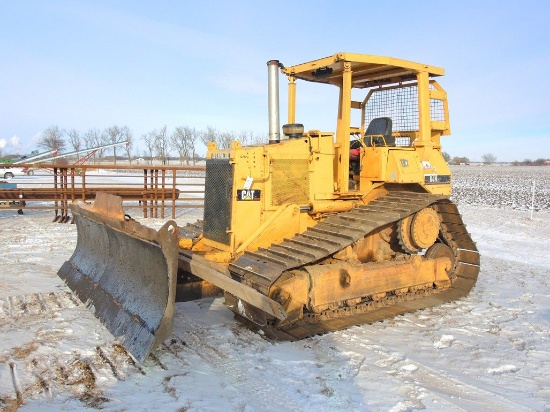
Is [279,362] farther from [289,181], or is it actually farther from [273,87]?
[273,87]

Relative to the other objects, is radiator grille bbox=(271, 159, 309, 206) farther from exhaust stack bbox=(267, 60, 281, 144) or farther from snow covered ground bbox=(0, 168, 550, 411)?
snow covered ground bbox=(0, 168, 550, 411)

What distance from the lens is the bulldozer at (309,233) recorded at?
4711mm

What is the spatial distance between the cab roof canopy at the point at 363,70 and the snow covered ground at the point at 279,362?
3.31 meters

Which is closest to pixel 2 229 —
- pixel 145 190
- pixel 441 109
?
pixel 145 190

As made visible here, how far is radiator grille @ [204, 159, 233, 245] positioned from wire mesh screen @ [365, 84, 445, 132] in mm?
2991

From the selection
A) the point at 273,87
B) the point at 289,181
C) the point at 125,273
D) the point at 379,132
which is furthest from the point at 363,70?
the point at 125,273

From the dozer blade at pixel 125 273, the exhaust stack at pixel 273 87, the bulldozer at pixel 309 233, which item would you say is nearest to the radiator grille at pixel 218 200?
the bulldozer at pixel 309 233

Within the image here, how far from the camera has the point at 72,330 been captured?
4.91 metres

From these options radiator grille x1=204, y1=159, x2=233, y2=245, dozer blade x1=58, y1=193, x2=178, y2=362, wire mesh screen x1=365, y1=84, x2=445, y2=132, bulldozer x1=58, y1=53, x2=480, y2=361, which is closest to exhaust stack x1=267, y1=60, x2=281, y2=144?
bulldozer x1=58, y1=53, x2=480, y2=361

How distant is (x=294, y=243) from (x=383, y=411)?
7.45 ft

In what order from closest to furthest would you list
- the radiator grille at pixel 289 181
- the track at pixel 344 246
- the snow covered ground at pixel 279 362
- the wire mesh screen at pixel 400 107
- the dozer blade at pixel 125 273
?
the snow covered ground at pixel 279 362, the dozer blade at pixel 125 273, the track at pixel 344 246, the radiator grille at pixel 289 181, the wire mesh screen at pixel 400 107

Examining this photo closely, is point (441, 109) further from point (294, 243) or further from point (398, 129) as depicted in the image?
point (294, 243)

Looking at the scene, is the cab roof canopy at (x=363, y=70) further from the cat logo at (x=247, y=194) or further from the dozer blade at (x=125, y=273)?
the dozer blade at (x=125, y=273)

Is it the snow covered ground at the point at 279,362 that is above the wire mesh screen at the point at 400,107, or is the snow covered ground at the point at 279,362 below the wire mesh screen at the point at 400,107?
below
